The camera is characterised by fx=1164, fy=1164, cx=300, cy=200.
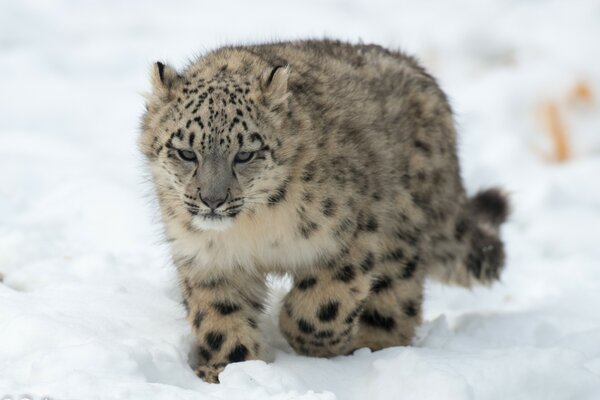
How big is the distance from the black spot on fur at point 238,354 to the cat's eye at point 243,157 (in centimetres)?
93

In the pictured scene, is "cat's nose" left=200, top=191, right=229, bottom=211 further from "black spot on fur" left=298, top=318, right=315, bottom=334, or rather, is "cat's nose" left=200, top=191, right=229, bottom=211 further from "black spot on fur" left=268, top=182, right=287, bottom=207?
"black spot on fur" left=298, top=318, right=315, bottom=334

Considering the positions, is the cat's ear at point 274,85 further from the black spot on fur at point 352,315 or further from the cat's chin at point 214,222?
the black spot on fur at point 352,315

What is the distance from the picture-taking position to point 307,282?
550cm

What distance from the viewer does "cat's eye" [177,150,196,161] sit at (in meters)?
4.93

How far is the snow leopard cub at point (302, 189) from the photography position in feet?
16.4

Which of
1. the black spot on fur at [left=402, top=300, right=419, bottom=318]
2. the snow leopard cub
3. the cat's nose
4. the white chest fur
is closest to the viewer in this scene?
the cat's nose

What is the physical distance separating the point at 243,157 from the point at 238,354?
975mm

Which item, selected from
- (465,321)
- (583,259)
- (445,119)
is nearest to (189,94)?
(445,119)

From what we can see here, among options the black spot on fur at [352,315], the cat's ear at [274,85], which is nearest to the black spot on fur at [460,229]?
the black spot on fur at [352,315]

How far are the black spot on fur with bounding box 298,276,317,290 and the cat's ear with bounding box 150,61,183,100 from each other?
1.08 m

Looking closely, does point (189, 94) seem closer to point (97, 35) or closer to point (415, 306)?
point (415, 306)

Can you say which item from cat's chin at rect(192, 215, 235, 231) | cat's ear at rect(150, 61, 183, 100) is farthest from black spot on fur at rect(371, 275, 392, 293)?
cat's ear at rect(150, 61, 183, 100)

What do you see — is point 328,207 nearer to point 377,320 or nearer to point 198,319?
point 198,319

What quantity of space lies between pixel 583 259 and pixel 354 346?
96.3 inches
